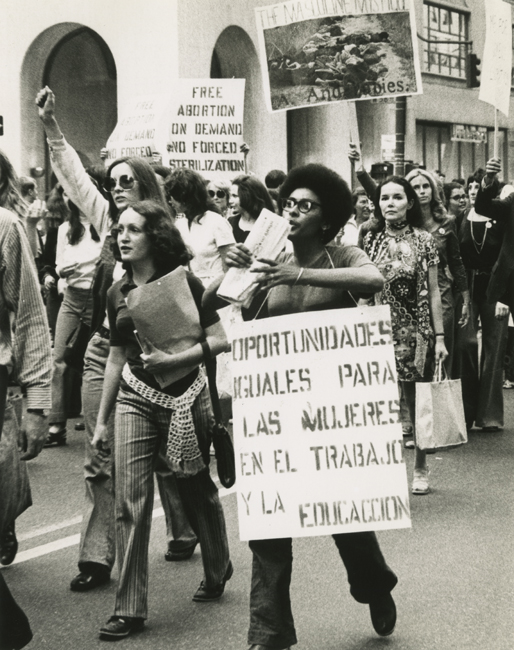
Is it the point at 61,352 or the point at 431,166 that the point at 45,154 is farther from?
the point at 431,166

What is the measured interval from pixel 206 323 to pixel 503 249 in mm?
4141

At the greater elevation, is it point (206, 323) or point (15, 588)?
point (206, 323)

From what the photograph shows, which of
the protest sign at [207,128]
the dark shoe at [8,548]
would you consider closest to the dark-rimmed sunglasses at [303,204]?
the dark shoe at [8,548]

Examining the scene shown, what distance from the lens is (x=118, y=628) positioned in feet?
14.8

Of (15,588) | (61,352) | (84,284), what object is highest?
(84,284)

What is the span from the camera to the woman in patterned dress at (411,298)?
7.08m

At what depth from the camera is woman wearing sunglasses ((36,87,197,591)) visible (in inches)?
207

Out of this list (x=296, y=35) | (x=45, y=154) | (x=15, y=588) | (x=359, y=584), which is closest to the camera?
(x=359, y=584)

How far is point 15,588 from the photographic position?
5.24m

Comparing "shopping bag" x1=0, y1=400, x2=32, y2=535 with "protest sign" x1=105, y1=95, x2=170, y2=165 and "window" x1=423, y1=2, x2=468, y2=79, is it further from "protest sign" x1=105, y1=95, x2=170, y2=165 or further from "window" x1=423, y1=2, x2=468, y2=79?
"window" x1=423, y1=2, x2=468, y2=79

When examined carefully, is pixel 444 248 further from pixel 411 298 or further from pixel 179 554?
pixel 179 554

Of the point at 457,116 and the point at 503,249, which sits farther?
the point at 457,116

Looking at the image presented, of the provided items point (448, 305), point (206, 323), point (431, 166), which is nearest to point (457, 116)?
point (431, 166)

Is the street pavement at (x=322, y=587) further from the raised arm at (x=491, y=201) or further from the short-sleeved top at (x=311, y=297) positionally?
the raised arm at (x=491, y=201)
